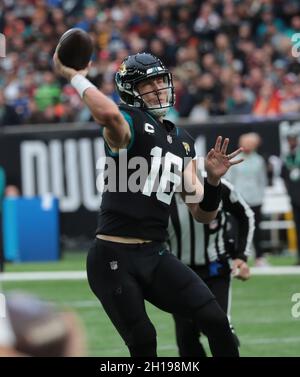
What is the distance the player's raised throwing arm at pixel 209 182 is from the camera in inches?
188

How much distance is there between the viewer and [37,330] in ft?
5.77

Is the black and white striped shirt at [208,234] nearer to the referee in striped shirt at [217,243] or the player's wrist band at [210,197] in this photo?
the referee in striped shirt at [217,243]

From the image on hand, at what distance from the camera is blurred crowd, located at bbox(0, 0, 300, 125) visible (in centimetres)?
1580

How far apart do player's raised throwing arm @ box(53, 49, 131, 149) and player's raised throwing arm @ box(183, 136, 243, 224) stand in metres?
0.47

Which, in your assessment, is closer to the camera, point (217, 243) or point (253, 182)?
point (217, 243)

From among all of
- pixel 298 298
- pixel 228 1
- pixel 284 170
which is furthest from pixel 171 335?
pixel 228 1

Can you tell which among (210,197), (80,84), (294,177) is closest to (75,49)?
(80,84)

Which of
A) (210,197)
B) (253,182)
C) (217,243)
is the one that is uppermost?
(210,197)

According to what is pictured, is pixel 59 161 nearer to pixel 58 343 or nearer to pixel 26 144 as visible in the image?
pixel 26 144

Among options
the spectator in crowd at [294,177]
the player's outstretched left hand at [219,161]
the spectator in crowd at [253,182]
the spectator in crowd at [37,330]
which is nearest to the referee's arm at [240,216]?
the player's outstretched left hand at [219,161]

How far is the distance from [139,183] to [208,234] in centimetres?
157

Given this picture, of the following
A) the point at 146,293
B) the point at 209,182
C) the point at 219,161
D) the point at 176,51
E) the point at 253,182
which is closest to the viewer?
the point at 146,293

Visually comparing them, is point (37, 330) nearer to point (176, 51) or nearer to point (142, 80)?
point (142, 80)

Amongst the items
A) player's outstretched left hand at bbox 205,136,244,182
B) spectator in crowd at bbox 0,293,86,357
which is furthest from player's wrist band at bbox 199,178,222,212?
spectator in crowd at bbox 0,293,86,357
